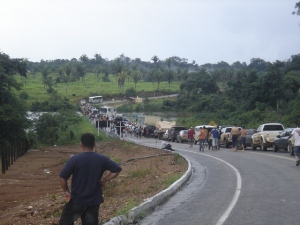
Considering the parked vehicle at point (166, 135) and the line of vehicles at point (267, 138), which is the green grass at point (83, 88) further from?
the line of vehicles at point (267, 138)

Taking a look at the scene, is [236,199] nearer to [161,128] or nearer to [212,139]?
[212,139]

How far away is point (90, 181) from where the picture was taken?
7562 mm

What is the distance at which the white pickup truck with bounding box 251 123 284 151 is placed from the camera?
116 ft

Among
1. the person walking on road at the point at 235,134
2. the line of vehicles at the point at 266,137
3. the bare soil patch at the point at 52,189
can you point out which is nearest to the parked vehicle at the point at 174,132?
the line of vehicles at the point at 266,137

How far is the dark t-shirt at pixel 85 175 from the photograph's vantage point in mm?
7531

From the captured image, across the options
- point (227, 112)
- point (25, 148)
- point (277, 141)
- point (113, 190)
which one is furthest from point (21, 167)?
point (227, 112)

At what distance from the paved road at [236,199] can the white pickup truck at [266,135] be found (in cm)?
1275

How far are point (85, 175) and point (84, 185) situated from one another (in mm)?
142

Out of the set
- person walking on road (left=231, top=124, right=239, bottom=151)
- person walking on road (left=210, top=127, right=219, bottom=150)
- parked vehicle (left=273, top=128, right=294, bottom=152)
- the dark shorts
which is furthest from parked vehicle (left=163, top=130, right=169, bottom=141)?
the dark shorts

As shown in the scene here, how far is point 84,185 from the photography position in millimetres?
7562

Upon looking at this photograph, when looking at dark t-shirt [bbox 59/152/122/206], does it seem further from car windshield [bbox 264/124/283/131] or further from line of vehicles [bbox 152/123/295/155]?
car windshield [bbox 264/124/283/131]

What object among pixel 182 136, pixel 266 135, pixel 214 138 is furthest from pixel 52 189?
pixel 182 136

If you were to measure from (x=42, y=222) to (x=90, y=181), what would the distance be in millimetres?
5291

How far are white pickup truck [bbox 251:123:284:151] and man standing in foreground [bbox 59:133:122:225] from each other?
2872cm
